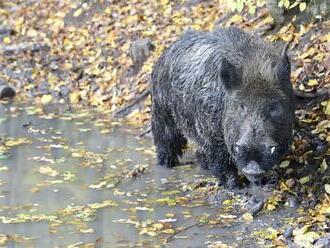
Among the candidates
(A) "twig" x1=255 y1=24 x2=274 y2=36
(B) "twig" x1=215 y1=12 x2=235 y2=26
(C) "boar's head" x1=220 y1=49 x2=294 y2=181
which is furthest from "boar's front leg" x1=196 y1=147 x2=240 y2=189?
(B) "twig" x1=215 y1=12 x2=235 y2=26

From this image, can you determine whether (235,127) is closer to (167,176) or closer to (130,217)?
(130,217)

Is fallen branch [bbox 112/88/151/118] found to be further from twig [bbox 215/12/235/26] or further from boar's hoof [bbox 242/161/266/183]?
boar's hoof [bbox 242/161/266/183]

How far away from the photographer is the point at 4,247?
714 cm

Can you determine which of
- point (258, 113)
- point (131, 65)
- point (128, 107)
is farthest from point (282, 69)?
point (131, 65)

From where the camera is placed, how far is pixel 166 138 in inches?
380

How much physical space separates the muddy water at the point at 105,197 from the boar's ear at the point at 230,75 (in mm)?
1252

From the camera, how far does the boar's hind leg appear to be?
9570 mm

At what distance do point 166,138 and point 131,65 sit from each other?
3805mm

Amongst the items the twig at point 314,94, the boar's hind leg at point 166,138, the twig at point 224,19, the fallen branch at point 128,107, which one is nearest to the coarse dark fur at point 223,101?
the boar's hind leg at point 166,138

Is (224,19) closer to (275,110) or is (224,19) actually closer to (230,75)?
(230,75)

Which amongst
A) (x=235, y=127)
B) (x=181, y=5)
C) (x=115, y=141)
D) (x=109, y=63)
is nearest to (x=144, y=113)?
(x=115, y=141)

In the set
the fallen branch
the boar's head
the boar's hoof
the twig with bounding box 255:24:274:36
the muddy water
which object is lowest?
the muddy water

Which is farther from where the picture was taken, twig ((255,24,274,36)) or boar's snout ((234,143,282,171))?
twig ((255,24,274,36))

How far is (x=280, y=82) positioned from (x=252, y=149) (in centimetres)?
88
